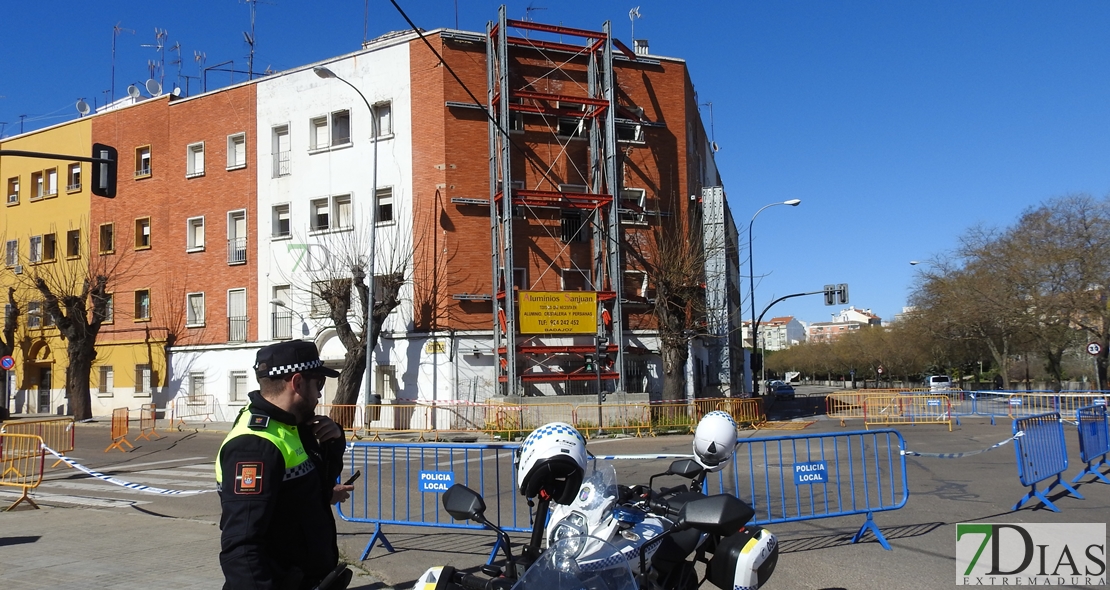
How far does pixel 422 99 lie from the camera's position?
96.3ft

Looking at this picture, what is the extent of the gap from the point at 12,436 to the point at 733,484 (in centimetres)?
1077

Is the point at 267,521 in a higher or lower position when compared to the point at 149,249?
lower

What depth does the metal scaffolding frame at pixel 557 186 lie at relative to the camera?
27.8m

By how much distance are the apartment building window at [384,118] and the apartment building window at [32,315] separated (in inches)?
698

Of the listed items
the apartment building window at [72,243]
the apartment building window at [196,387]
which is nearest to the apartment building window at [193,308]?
the apartment building window at [196,387]

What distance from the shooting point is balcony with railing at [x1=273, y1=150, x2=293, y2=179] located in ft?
104

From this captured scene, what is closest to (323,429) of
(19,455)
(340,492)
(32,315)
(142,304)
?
(340,492)

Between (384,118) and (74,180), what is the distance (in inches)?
656

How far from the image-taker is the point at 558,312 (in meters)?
27.5

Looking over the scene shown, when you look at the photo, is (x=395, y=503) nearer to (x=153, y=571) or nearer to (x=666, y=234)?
(x=153, y=571)

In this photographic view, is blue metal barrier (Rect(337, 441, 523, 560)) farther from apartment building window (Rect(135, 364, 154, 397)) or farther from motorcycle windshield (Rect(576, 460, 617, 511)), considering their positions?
apartment building window (Rect(135, 364, 154, 397))

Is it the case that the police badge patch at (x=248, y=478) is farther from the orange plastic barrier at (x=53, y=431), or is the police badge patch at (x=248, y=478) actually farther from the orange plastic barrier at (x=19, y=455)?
the orange plastic barrier at (x=53, y=431)

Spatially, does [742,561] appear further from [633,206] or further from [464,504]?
[633,206]

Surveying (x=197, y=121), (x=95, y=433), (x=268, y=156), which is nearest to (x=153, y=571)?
(x=95, y=433)
